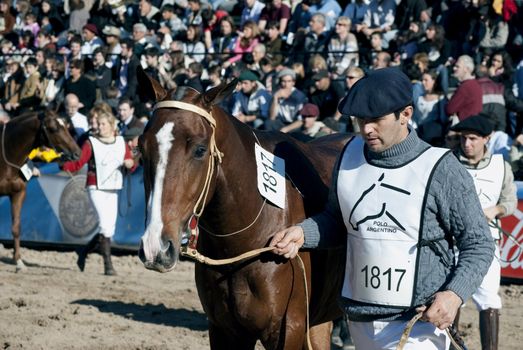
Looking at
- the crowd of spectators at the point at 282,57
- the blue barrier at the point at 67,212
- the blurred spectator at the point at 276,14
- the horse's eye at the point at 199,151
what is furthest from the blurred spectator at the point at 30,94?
the horse's eye at the point at 199,151

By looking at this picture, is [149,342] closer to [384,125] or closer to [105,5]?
[384,125]

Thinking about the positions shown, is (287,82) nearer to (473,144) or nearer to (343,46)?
(343,46)

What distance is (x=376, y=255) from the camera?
3.78 m

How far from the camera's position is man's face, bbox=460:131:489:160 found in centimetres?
612

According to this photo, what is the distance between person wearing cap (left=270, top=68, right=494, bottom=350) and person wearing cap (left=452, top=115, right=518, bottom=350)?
2.47 metres

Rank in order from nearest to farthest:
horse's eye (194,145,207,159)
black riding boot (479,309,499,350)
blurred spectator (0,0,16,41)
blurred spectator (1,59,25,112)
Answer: horse's eye (194,145,207,159) < black riding boot (479,309,499,350) < blurred spectator (1,59,25,112) < blurred spectator (0,0,16,41)

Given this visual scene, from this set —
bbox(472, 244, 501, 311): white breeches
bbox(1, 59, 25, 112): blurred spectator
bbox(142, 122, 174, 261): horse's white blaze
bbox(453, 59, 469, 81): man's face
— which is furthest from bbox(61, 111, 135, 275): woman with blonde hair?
bbox(142, 122, 174, 261): horse's white blaze

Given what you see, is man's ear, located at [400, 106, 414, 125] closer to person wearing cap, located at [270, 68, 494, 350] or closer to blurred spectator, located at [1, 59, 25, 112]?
person wearing cap, located at [270, 68, 494, 350]

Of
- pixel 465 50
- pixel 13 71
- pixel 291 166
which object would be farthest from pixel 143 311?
pixel 13 71

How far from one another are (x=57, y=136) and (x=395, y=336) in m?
8.59

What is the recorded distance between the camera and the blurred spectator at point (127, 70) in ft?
50.6

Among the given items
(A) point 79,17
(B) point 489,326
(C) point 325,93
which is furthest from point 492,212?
(A) point 79,17

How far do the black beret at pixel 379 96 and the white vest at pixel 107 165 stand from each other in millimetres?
7572

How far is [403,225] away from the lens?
12.1 feet
